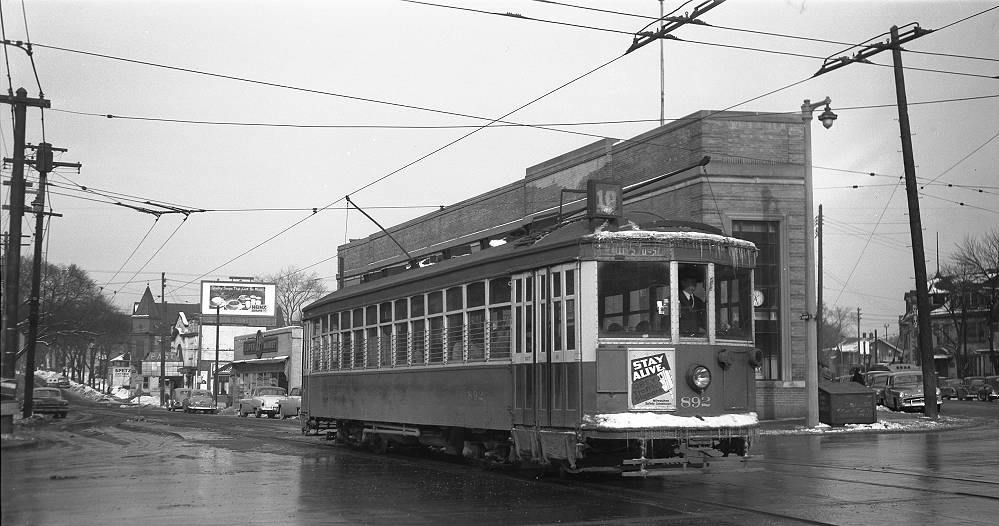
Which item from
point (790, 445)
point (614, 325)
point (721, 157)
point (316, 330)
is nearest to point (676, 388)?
point (614, 325)

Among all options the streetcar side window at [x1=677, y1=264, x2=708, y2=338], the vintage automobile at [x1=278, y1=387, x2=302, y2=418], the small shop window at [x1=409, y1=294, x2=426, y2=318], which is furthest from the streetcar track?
the vintage automobile at [x1=278, y1=387, x2=302, y2=418]

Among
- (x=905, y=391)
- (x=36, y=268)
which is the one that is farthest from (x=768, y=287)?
(x=36, y=268)

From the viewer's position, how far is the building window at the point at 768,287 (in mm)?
27656

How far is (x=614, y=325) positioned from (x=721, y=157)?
16.5 meters

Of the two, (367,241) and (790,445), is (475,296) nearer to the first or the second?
(790,445)

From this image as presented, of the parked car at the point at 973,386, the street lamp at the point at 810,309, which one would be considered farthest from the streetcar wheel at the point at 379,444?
the parked car at the point at 973,386

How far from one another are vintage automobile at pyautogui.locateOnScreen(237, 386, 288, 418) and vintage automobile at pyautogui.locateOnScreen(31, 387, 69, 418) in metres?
8.26

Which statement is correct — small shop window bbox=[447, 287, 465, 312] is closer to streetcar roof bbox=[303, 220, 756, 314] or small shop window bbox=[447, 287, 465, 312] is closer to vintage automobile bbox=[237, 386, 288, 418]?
streetcar roof bbox=[303, 220, 756, 314]

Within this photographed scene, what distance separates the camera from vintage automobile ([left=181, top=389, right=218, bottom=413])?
5322 cm

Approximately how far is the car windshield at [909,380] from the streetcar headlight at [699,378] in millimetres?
29651

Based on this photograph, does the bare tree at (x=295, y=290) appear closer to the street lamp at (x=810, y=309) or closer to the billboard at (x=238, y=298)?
the billboard at (x=238, y=298)

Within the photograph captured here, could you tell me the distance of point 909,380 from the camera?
38.3m

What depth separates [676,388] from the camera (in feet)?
37.7

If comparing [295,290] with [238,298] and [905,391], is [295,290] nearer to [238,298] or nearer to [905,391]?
[238,298]
